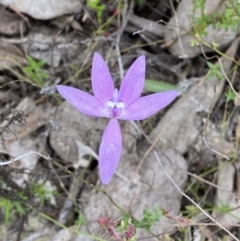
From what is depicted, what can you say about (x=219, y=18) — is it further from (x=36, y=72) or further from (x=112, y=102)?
(x=36, y=72)

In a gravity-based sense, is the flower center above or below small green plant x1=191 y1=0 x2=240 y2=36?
below

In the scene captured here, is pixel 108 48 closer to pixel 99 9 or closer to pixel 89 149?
pixel 99 9

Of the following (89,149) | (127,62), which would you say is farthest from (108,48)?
(89,149)

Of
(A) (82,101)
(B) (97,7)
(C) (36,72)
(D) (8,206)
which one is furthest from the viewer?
(C) (36,72)

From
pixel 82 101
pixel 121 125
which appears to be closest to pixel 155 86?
pixel 121 125

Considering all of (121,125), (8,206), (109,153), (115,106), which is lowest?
(8,206)

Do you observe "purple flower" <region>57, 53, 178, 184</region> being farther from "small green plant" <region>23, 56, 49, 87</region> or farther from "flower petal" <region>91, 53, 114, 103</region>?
"small green plant" <region>23, 56, 49, 87</region>

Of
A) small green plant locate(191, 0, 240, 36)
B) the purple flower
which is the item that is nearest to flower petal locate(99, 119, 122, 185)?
the purple flower
